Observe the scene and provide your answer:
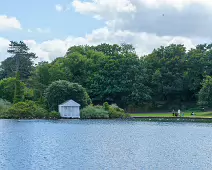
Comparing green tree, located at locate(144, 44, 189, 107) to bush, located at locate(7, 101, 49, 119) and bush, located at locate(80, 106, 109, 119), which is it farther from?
bush, located at locate(7, 101, 49, 119)

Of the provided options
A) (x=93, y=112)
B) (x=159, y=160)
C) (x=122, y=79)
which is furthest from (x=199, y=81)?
(x=159, y=160)

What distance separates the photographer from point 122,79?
3132 inches

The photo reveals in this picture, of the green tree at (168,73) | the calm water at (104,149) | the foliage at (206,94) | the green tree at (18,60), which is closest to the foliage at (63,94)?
the green tree at (168,73)

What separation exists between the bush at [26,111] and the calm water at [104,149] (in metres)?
16.7

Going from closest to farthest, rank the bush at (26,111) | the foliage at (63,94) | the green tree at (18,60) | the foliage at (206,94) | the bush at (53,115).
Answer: the bush at (26,111), the bush at (53,115), the foliage at (63,94), the foliage at (206,94), the green tree at (18,60)

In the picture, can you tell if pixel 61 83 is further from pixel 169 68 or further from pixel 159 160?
pixel 159 160

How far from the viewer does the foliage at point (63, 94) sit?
65.4m

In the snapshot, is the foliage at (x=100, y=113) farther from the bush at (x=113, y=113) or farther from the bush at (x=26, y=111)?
the bush at (x=26, y=111)

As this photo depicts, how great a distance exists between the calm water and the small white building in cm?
1991

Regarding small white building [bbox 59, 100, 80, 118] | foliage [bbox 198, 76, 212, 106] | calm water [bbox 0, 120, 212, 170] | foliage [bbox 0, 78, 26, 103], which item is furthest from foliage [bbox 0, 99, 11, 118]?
foliage [bbox 198, 76, 212, 106]

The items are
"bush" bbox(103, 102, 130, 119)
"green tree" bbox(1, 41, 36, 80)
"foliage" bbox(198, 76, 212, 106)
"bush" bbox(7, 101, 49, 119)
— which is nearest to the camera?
"bush" bbox(7, 101, 49, 119)

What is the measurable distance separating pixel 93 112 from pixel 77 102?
4.11 m

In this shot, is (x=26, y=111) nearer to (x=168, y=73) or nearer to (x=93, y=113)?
(x=93, y=113)

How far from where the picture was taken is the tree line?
76.4 m
